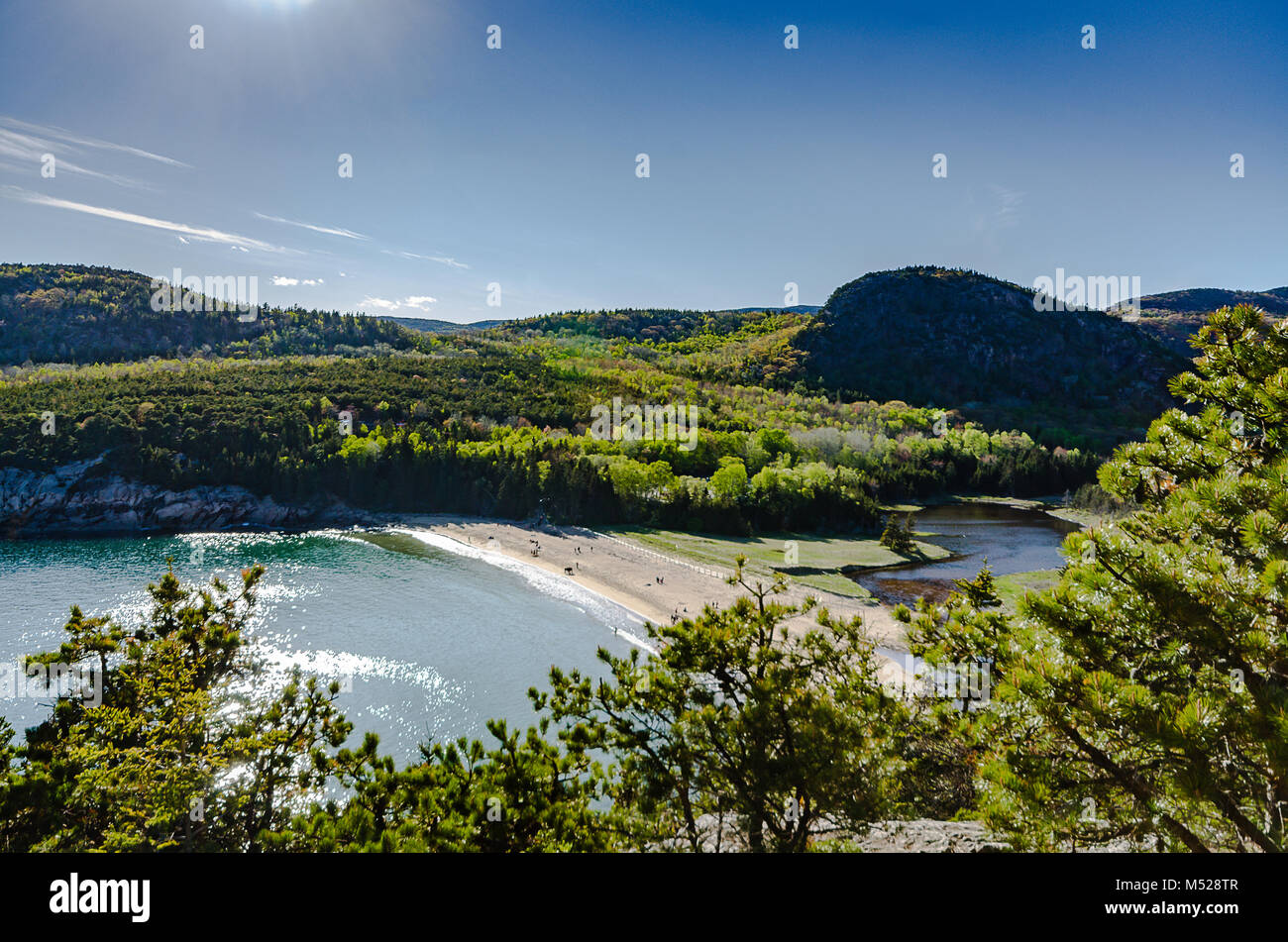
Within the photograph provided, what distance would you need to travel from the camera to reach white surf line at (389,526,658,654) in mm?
43416

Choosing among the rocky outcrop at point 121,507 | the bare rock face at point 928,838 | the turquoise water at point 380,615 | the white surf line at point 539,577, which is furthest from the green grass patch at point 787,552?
the rocky outcrop at point 121,507

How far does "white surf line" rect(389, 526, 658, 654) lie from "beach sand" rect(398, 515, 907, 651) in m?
0.56

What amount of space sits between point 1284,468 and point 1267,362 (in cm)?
208

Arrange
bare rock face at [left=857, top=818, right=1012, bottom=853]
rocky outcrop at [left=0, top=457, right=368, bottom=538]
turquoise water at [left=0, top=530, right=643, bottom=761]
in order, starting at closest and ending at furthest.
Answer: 1. bare rock face at [left=857, top=818, right=1012, bottom=853]
2. turquoise water at [left=0, top=530, right=643, bottom=761]
3. rocky outcrop at [left=0, top=457, right=368, bottom=538]

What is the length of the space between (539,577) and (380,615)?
585 inches

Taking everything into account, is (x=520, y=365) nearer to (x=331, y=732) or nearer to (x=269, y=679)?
(x=269, y=679)

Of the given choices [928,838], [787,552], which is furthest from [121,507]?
[928,838]

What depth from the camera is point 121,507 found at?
79062 millimetres

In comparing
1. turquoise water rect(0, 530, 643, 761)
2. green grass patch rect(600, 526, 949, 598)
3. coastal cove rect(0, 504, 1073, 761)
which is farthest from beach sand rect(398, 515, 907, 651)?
turquoise water rect(0, 530, 643, 761)

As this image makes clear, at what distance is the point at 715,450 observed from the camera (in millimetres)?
101500

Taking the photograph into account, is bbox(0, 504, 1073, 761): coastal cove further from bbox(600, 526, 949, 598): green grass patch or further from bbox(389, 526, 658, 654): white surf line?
bbox(600, 526, 949, 598): green grass patch

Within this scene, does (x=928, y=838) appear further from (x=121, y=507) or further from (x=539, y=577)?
(x=121, y=507)
